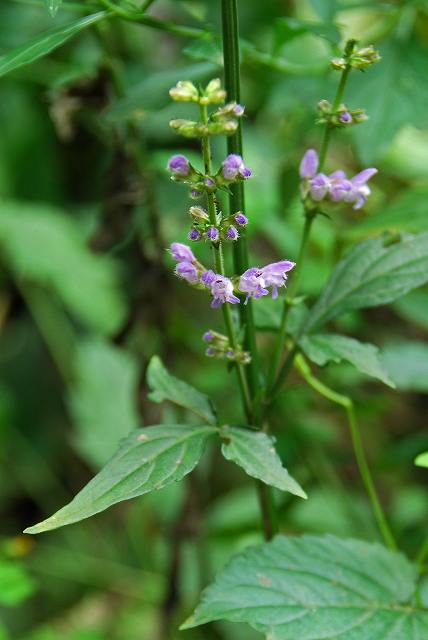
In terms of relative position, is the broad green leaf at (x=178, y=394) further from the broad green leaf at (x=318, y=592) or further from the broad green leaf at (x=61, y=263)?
the broad green leaf at (x=61, y=263)

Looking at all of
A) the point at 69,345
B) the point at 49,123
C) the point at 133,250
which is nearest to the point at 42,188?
the point at 49,123

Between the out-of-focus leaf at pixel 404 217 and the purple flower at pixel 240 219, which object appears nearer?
the purple flower at pixel 240 219

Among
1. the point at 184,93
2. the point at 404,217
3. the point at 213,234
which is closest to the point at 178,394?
the point at 213,234

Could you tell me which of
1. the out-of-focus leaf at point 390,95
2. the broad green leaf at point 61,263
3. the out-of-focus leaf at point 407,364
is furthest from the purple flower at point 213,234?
the broad green leaf at point 61,263

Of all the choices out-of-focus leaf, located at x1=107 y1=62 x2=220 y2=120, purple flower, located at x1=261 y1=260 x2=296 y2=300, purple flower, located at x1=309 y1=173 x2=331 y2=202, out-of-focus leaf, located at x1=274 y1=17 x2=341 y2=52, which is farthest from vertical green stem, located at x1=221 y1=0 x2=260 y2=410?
out-of-focus leaf, located at x1=107 y1=62 x2=220 y2=120

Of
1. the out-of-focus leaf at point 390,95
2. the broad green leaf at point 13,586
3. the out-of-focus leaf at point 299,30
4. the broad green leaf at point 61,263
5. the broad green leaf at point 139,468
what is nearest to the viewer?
the broad green leaf at point 139,468

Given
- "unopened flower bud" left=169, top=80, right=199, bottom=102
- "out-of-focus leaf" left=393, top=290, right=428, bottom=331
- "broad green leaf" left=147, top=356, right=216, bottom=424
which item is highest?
"unopened flower bud" left=169, top=80, right=199, bottom=102

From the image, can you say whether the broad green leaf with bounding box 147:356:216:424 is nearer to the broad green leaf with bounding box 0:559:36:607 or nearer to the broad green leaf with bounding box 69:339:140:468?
the broad green leaf with bounding box 0:559:36:607
